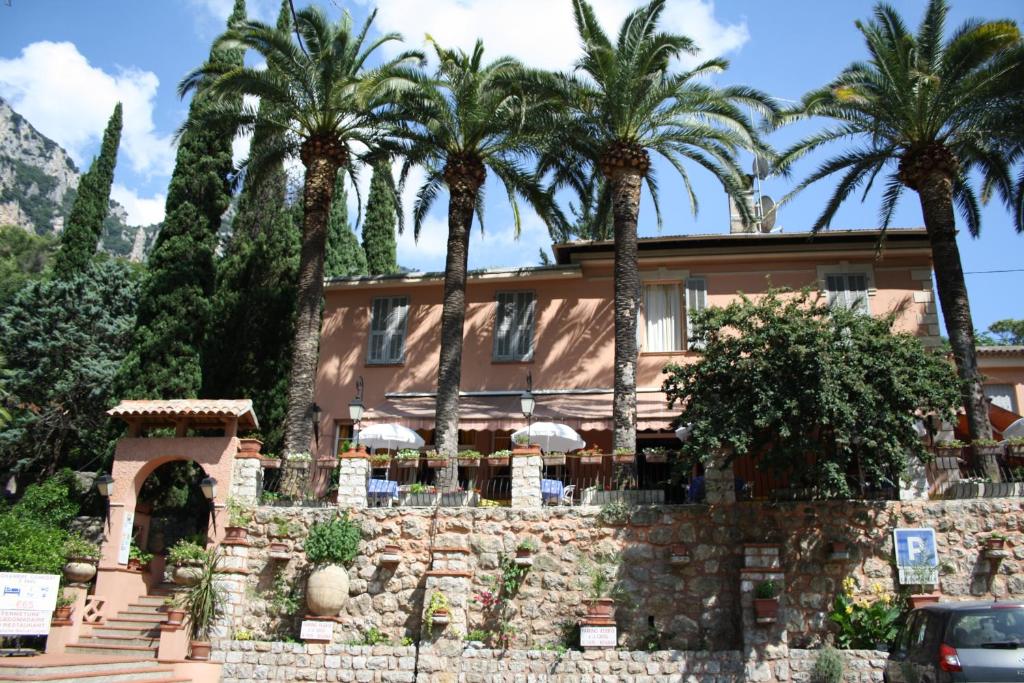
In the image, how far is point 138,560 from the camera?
60.3 feet

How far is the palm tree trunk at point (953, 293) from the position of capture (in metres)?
17.1

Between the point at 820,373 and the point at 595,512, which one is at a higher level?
the point at 820,373

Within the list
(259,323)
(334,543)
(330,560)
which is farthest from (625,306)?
(259,323)

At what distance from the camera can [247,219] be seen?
28.7 meters

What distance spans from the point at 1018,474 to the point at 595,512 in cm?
872

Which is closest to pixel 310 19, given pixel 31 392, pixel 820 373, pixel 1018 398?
pixel 31 392

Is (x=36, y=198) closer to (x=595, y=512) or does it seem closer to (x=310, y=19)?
(x=310, y=19)

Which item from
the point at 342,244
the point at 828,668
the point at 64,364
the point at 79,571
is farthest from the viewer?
the point at 342,244

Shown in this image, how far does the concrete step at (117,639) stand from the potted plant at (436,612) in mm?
5726

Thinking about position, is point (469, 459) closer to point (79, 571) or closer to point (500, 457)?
point (500, 457)

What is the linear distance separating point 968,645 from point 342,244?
99.5 ft

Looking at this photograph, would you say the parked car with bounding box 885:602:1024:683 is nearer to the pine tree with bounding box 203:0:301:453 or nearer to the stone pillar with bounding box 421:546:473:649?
the stone pillar with bounding box 421:546:473:649

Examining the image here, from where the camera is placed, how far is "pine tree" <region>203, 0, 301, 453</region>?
951 inches

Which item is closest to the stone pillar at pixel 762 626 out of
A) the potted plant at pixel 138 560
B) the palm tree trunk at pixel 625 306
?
the palm tree trunk at pixel 625 306
